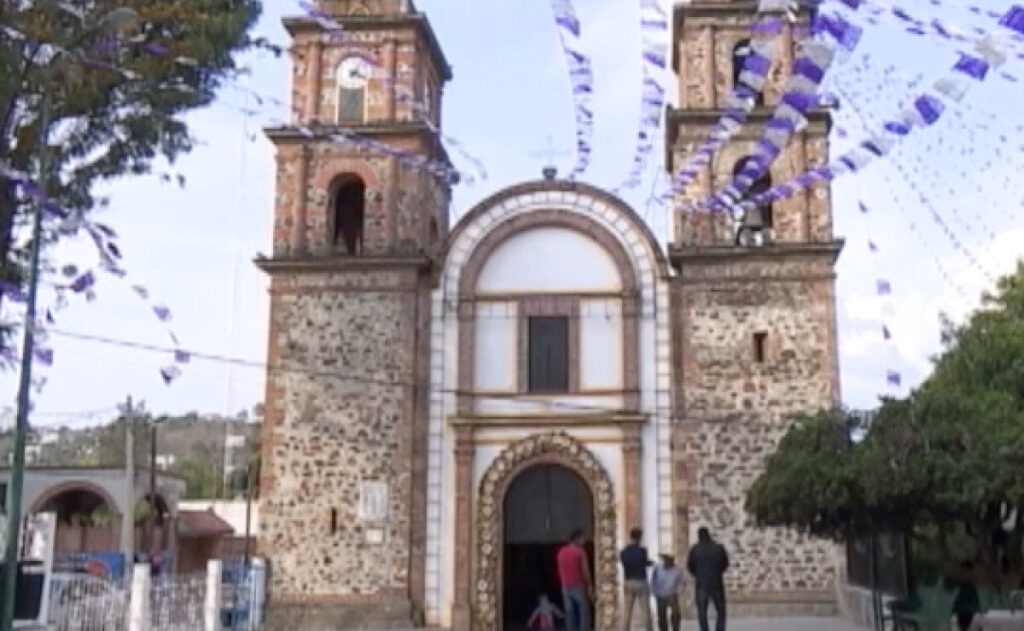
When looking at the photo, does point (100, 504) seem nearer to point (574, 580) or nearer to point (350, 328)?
point (350, 328)

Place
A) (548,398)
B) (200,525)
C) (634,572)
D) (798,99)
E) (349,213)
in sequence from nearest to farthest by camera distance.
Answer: (798,99)
(634,572)
(548,398)
(349,213)
(200,525)

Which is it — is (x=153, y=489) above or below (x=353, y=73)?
below

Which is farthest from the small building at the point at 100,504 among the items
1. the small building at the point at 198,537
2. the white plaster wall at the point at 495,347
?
the white plaster wall at the point at 495,347

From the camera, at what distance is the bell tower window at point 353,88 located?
22.1 metres

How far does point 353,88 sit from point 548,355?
6.07 m

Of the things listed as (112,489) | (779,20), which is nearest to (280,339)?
(112,489)

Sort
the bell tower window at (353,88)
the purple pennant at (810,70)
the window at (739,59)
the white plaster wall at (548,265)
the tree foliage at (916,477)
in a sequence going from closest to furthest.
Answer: the purple pennant at (810,70), the tree foliage at (916,477), the white plaster wall at (548,265), the window at (739,59), the bell tower window at (353,88)

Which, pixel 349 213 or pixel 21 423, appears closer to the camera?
pixel 21 423

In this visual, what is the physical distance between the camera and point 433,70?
2414cm

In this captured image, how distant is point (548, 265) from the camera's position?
21.2 m

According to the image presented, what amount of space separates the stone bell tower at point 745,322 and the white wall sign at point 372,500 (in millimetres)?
4782

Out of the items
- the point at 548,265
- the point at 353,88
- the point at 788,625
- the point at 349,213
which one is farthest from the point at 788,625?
the point at 353,88

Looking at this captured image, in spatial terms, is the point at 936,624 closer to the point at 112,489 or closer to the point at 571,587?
the point at 571,587

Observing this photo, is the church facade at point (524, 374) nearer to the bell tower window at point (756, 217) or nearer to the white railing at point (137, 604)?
the bell tower window at point (756, 217)
